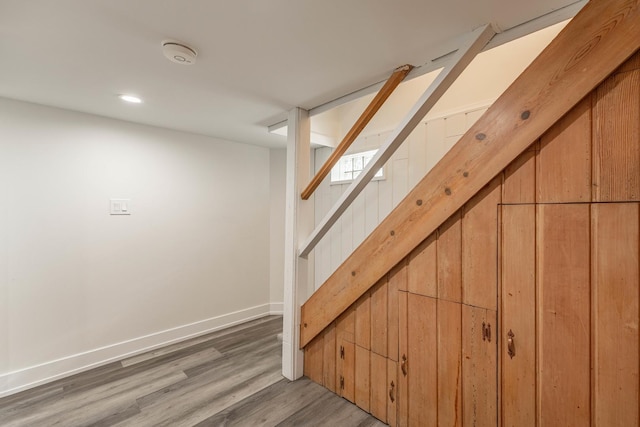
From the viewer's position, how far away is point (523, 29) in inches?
48.1

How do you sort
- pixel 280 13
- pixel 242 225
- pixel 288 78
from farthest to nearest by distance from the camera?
1. pixel 242 225
2. pixel 288 78
3. pixel 280 13

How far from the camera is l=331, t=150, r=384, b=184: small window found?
9.37 feet

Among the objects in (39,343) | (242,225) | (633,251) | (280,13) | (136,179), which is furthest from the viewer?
(242,225)

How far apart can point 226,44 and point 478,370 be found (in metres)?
1.97

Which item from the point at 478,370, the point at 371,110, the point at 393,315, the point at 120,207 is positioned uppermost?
the point at 371,110

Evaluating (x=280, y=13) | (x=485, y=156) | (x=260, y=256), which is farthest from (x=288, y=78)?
(x=260, y=256)

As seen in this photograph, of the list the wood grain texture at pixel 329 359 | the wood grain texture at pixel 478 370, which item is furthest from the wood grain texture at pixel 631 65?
the wood grain texture at pixel 329 359

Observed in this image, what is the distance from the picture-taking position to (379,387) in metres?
1.71

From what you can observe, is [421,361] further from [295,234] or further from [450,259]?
[295,234]

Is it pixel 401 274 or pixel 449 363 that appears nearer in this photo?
pixel 449 363

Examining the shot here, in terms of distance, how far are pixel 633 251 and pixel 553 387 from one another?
24.2 inches

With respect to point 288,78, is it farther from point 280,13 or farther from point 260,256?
point 260,256

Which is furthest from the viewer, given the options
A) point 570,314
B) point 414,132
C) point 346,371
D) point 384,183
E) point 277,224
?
point 277,224

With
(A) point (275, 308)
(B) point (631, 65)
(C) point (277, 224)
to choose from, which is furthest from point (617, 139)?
(A) point (275, 308)
